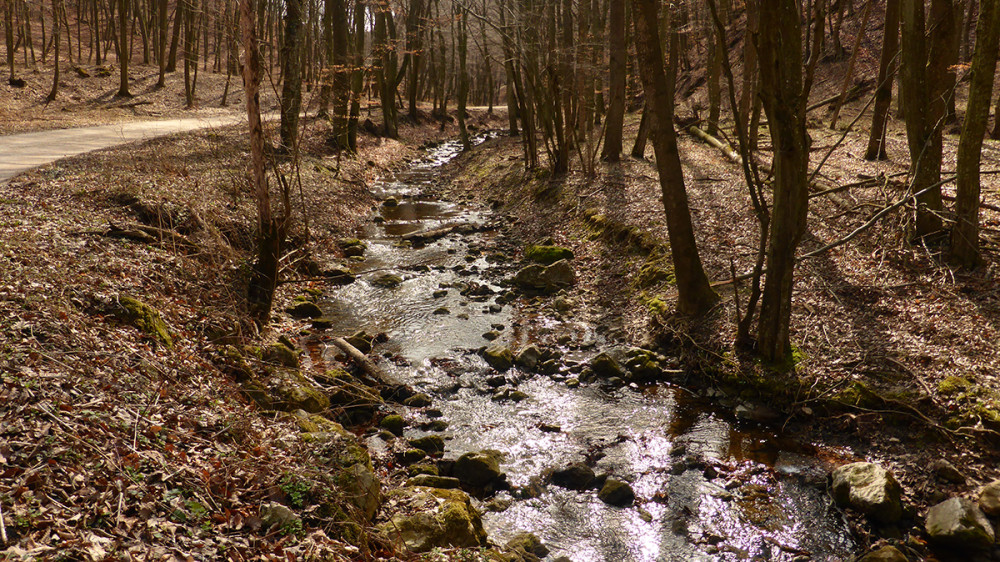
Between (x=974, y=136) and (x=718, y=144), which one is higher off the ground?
(x=718, y=144)

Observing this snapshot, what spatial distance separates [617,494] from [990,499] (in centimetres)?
328

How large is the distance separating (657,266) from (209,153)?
1226cm

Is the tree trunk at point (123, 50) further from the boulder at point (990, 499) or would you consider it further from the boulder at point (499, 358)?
the boulder at point (990, 499)

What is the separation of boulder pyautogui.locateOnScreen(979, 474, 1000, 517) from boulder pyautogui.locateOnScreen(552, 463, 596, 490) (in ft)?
11.4

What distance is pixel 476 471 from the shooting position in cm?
603

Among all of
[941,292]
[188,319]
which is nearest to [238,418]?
[188,319]

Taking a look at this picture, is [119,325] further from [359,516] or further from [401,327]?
[401,327]

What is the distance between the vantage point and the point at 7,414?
390 centimetres

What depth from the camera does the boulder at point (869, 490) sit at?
17.2 ft

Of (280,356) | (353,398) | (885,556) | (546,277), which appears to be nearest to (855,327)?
(885,556)

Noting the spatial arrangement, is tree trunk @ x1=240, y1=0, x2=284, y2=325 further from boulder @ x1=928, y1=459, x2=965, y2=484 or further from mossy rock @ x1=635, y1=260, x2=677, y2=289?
boulder @ x1=928, y1=459, x2=965, y2=484

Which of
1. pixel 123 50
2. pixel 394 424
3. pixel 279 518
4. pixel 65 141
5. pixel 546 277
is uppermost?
pixel 123 50

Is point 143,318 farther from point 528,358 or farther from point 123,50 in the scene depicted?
Result: point 123,50

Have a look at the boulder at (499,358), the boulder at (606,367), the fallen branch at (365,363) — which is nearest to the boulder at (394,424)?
the fallen branch at (365,363)
